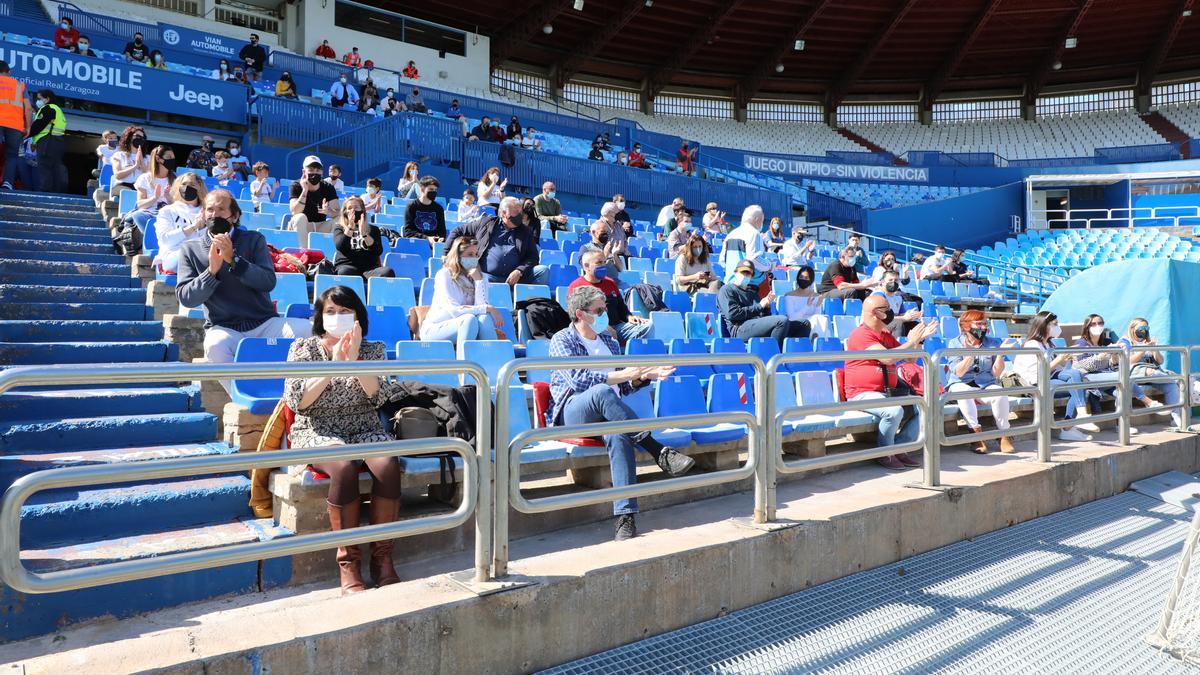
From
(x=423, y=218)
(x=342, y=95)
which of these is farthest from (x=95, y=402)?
(x=342, y=95)

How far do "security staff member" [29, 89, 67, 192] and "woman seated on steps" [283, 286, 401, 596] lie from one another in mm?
8887

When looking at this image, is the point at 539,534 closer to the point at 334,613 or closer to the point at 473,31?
the point at 334,613

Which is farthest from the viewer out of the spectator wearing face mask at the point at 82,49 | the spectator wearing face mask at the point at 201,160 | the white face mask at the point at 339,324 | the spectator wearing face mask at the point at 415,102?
the spectator wearing face mask at the point at 415,102

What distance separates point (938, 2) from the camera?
2739 cm

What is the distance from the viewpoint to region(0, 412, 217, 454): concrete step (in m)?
3.70

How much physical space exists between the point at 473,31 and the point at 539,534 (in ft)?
84.6

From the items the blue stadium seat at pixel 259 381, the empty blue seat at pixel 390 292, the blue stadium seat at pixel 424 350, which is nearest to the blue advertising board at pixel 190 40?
the empty blue seat at pixel 390 292

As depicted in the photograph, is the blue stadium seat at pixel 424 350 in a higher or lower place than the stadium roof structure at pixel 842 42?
lower

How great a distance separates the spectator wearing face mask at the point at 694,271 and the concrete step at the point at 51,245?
529 centimetres

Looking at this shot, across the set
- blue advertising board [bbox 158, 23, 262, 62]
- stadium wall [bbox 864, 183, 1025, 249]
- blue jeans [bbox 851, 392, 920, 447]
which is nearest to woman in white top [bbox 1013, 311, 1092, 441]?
blue jeans [bbox 851, 392, 920, 447]

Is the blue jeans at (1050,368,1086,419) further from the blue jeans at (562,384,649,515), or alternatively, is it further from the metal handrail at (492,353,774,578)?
the blue jeans at (562,384,649,515)

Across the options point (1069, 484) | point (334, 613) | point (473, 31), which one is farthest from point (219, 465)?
point (473, 31)

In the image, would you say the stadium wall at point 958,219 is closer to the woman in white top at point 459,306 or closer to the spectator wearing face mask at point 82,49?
the spectator wearing face mask at point 82,49

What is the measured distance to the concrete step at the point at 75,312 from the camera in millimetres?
5102
